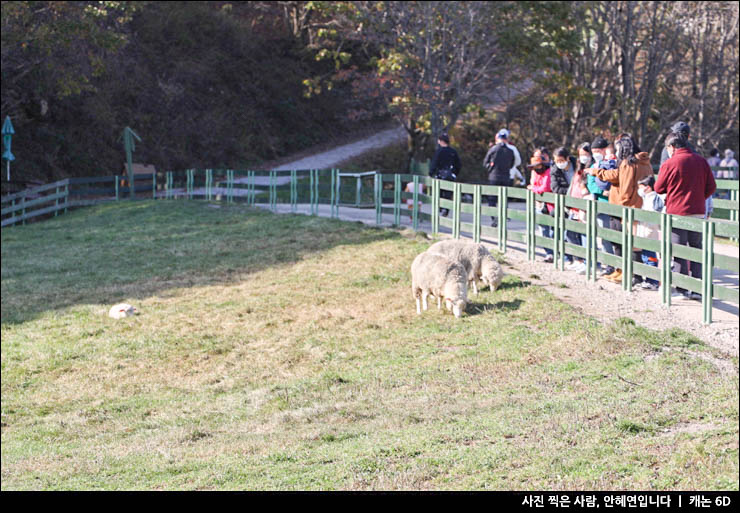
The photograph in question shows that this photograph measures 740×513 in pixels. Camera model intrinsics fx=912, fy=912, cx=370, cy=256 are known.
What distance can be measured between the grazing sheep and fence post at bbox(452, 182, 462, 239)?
5.93 meters

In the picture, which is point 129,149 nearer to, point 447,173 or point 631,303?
point 447,173

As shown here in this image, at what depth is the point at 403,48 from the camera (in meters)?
32.1

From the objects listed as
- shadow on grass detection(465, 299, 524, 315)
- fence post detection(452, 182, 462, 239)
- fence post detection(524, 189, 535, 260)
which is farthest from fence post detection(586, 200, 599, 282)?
fence post detection(452, 182, 462, 239)

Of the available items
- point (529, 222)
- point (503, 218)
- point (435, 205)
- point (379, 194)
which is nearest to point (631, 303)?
point (529, 222)

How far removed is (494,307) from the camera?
1267 cm

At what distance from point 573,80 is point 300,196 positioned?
13.4 meters

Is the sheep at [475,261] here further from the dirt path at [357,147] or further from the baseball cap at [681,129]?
the dirt path at [357,147]

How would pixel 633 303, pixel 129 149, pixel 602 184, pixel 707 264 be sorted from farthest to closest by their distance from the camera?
pixel 129 149 → pixel 602 184 → pixel 633 303 → pixel 707 264

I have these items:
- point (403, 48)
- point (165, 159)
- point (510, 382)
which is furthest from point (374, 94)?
point (510, 382)

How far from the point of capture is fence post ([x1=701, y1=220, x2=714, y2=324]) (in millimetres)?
9516

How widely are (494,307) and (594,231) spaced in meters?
1.71

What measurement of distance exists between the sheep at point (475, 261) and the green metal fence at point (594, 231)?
1165 millimetres

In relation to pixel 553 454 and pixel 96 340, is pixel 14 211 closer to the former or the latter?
pixel 96 340

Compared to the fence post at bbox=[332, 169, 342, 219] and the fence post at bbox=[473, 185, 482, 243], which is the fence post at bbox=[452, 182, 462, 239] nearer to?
the fence post at bbox=[473, 185, 482, 243]
